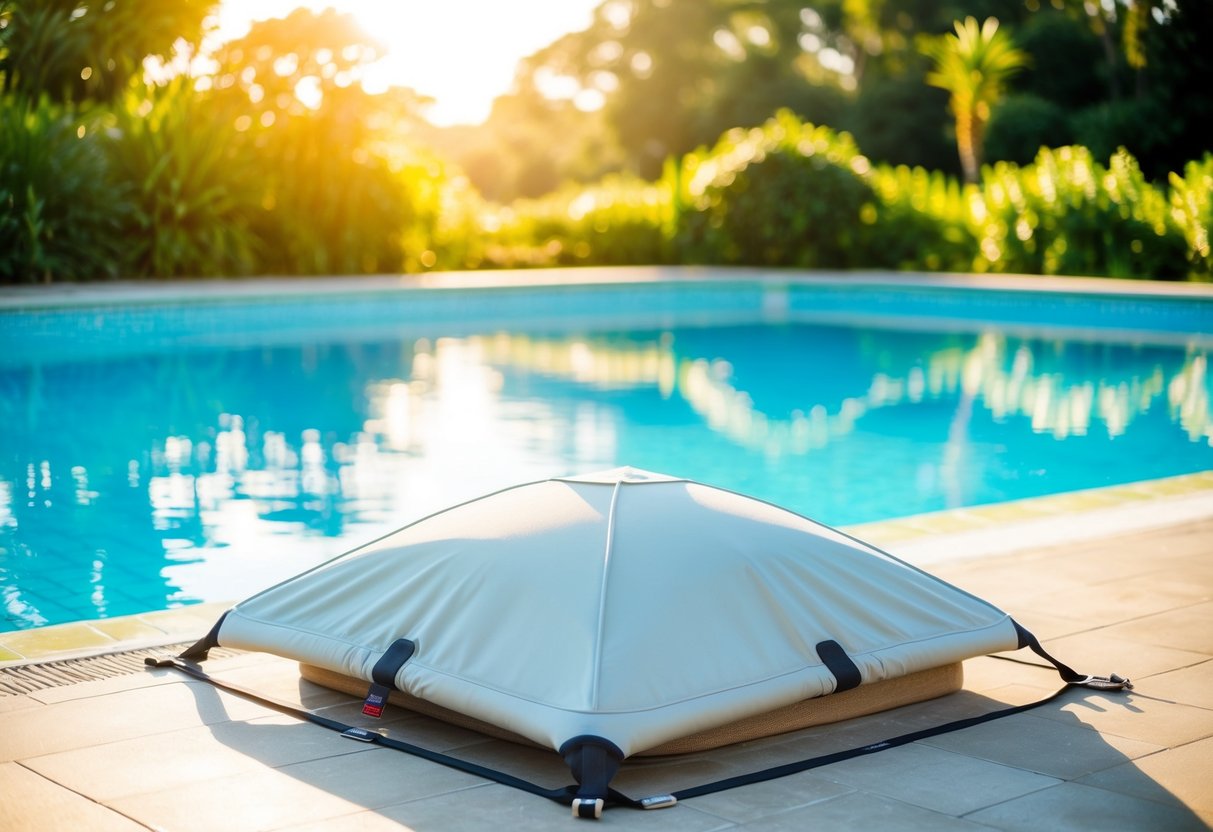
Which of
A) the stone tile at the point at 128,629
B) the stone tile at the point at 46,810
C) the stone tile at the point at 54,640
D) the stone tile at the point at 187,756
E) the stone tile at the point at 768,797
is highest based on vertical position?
the stone tile at the point at 54,640

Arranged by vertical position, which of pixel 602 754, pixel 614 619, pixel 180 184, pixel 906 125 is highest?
pixel 906 125

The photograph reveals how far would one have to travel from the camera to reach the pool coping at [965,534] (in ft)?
12.3

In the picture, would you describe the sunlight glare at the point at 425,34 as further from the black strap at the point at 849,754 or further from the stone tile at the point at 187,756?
the black strap at the point at 849,754

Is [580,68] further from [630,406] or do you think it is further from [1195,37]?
[630,406]

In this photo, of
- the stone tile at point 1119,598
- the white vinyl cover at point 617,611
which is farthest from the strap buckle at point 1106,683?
the stone tile at point 1119,598

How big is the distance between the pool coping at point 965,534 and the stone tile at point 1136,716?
1.43 m

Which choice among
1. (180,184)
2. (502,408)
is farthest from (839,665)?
(180,184)

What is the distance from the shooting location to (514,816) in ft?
8.36

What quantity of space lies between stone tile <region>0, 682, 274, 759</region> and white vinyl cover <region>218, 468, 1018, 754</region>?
16 cm

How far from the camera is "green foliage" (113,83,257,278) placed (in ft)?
48.6

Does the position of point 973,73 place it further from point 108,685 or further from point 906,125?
point 108,685

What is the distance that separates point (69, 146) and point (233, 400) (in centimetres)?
545

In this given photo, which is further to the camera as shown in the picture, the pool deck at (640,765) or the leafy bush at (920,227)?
the leafy bush at (920,227)

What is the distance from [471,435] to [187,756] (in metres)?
5.61
